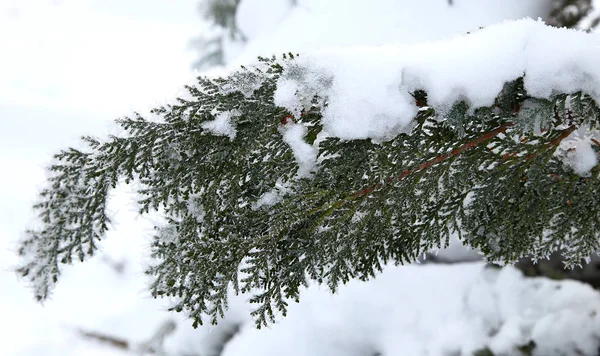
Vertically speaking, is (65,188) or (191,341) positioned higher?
(191,341)

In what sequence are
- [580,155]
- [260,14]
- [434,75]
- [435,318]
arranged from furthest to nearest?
[260,14]
[435,318]
[580,155]
[434,75]

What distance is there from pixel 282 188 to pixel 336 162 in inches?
10.3

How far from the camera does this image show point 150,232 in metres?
5.86

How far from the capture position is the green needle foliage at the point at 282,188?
1802 millimetres

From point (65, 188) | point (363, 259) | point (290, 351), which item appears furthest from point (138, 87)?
point (363, 259)

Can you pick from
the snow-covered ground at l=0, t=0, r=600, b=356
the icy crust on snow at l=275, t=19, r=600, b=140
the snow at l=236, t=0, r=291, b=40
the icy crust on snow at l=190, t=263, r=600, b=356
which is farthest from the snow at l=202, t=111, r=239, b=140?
the snow at l=236, t=0, r=291, b=40

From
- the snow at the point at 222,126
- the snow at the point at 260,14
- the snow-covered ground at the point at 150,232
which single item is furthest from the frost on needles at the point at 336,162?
the snow at the point at 260,14

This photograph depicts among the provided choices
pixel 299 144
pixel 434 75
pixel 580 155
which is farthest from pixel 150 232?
pixel 580 155

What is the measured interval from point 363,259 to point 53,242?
1.33 m

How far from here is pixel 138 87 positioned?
7.27m

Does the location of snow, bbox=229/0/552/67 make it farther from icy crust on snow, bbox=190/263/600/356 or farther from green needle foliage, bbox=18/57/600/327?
green needle foliage, bbox=18/57/600/327

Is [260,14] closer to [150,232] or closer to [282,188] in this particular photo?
[150,232]

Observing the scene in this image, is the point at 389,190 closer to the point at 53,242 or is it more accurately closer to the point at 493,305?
the point at 53,242

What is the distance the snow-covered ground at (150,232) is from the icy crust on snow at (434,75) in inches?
47.1
